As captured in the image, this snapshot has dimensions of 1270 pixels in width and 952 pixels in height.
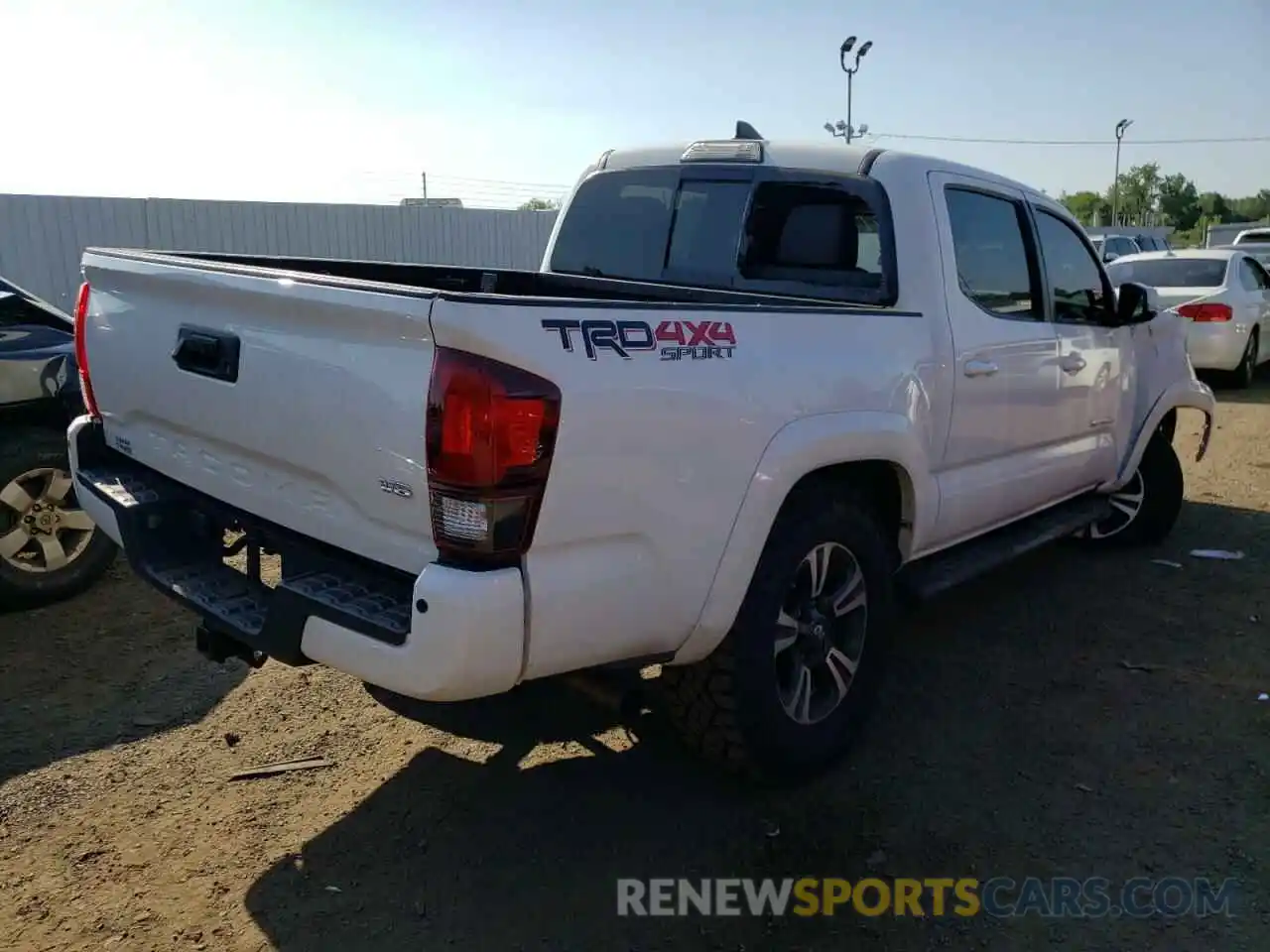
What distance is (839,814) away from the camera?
3254 mm

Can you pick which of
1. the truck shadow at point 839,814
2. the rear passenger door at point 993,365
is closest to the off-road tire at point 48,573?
the truck shadow at point 839,814

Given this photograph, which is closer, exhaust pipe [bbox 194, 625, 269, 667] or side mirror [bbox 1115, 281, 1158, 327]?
exhaust pipe [bbox 194, 625, 269, 667]

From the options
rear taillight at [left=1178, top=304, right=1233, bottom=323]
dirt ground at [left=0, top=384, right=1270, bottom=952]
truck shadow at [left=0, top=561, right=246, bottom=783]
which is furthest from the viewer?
rear taillight at [left=1178, top=304, right=1233, bottom=323]

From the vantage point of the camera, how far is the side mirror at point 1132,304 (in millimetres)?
5188

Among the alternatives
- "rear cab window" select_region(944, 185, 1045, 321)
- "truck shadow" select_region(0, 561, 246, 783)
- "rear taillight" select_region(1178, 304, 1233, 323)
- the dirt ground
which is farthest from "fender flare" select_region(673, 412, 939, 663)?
"rear taillight" select_region(1178, 304, 1233, 323)

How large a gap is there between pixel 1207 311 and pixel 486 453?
39.8 feet

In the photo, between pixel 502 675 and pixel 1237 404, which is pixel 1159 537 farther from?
pixel 1237 404

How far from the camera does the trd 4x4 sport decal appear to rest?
2.42 m

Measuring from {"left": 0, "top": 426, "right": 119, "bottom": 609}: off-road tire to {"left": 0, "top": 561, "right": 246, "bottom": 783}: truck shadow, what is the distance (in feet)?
0.27

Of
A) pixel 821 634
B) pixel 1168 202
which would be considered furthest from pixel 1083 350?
pixel 1168 202

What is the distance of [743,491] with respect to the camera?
2.83m

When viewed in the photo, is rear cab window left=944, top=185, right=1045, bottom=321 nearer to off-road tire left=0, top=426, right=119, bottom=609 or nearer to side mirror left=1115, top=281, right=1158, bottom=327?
side mirror left=1115, top=281, right=1158, bottom=327

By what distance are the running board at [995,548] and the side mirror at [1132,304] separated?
0.93 metres

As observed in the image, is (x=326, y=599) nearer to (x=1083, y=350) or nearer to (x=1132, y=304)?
(x=1083, y=350)
